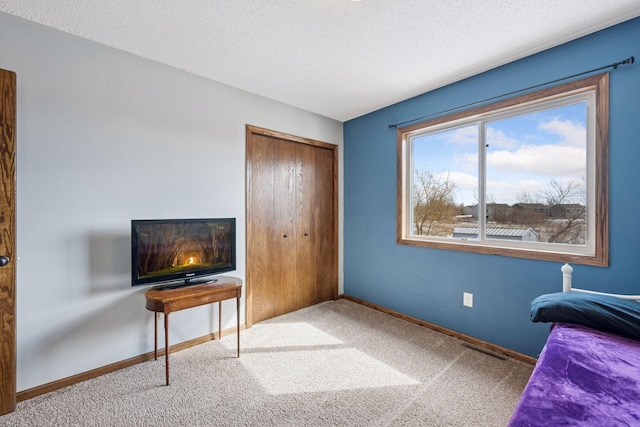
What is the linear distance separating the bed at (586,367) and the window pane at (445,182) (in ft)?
3.75

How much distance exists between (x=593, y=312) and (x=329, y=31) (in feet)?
7.54

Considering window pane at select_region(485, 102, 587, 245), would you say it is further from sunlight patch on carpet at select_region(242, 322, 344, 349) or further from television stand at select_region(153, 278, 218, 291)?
television stand at select_region(153, 278, 218, 291)

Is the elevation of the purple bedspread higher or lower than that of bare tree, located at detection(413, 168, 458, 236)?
lower

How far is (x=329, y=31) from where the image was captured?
6.17ft

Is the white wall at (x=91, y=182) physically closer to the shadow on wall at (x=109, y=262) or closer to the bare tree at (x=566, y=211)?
the shadow on wall at (x=109, y=262)

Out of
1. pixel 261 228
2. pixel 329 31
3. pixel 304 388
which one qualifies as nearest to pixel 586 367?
pixel 304 388

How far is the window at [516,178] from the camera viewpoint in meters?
1.94

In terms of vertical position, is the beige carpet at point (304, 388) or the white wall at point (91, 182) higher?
the white wall at point (91, 182)

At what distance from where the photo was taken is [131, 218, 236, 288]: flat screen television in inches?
78.6

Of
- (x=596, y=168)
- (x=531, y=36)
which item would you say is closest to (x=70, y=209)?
(x=531, y=36)

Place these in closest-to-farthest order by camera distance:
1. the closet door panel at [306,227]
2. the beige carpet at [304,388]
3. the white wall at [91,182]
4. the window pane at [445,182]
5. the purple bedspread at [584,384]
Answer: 1. the purple bedspread at [584,384]
2. the beige carpet at [304,388]
3. the white wall at [91,182]
4. the window pane at [445,182]
5. the closet door panel at [306,227]

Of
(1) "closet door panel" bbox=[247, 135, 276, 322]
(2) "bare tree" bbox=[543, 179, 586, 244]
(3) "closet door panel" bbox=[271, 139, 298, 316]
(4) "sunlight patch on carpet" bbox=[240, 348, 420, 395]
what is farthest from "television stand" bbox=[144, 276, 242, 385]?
(2) "bare tree" bbox=[543, 179, 586, 244]

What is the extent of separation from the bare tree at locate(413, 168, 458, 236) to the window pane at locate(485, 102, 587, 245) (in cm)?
38

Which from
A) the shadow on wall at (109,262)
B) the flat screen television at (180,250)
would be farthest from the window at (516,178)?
the shadow on wall at (109,262)
